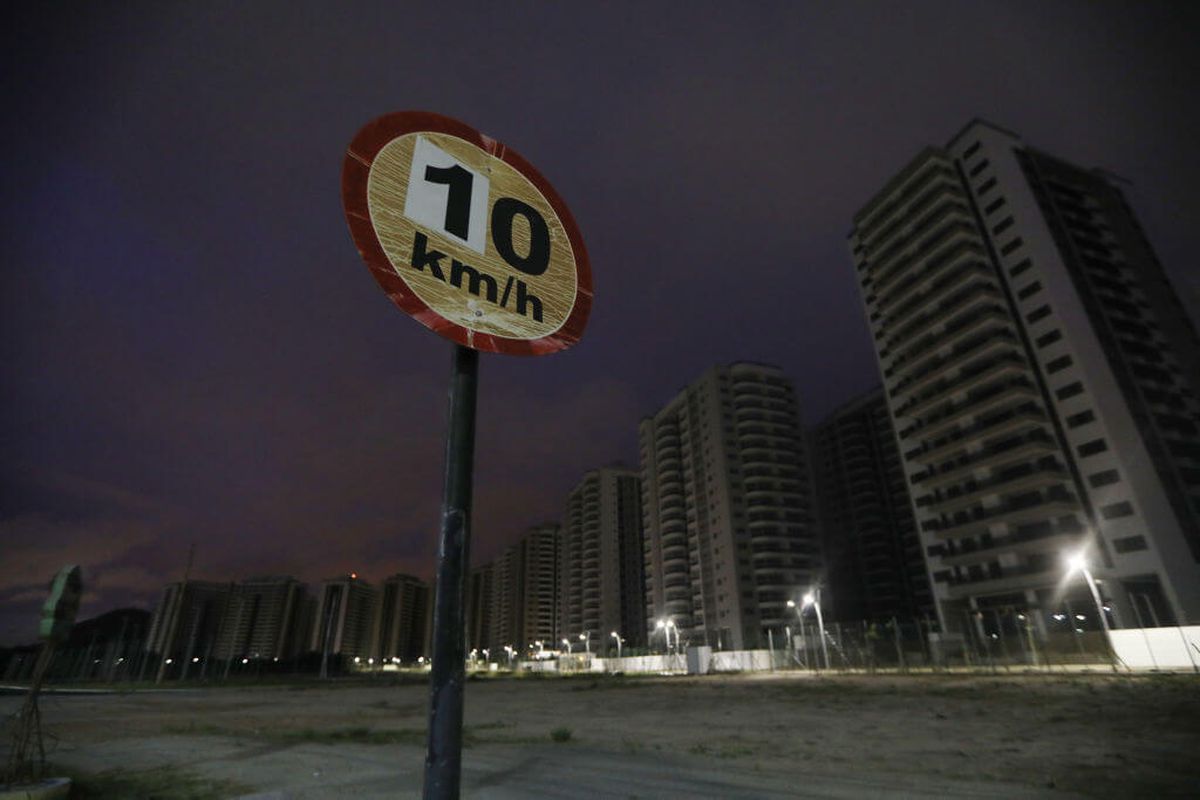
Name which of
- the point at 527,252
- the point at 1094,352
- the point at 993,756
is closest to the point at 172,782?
the point at 527,252

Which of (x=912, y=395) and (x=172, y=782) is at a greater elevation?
(x=912, y=395)

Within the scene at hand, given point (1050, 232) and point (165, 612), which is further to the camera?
point (165, 612)

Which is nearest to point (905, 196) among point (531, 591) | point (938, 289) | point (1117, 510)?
point (938, 289)

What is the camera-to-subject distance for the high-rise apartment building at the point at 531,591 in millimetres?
160125

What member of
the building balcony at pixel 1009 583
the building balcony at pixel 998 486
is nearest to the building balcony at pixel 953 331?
the building balcony at pixel 998 486

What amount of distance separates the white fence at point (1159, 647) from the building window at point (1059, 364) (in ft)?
114

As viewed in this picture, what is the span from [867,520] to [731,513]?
30.5 meters

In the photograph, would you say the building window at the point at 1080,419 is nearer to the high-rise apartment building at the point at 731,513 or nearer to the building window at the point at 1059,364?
the building window at the point at 1059,364

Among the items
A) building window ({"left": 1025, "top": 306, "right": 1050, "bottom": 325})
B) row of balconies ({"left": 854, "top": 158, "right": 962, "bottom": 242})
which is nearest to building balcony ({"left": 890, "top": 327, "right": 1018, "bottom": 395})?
building window ({"left": 1025, "top": 306, "right": 1050, "bottom": 325})

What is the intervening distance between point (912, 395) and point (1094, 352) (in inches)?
668

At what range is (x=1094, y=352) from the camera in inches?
1939

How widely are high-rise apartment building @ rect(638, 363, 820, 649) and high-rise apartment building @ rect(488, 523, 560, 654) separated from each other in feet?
211

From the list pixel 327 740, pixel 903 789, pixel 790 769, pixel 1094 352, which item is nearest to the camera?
pixel 903 789

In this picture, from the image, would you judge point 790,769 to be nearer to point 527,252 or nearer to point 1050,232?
point 527,252
